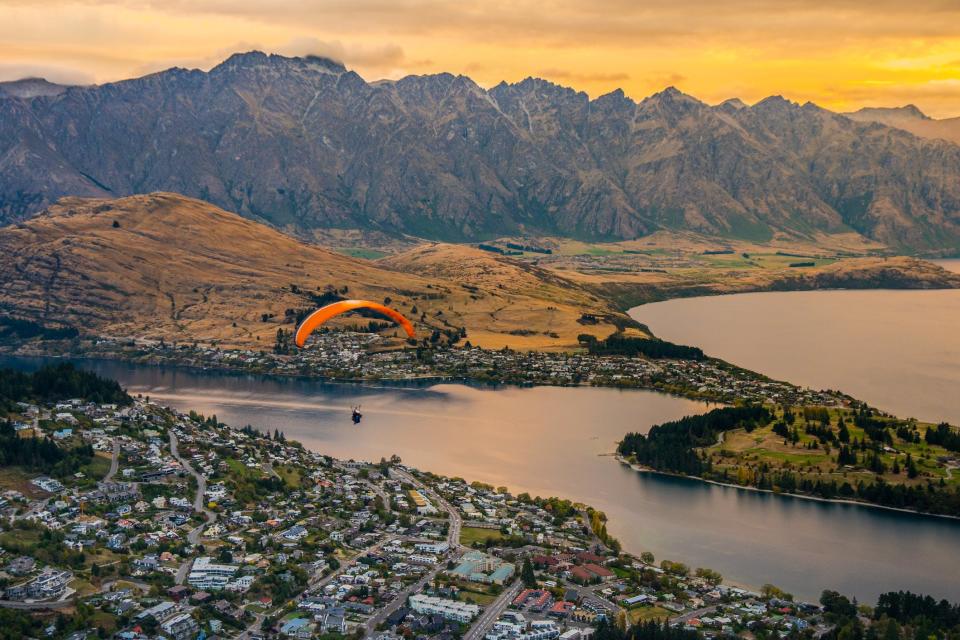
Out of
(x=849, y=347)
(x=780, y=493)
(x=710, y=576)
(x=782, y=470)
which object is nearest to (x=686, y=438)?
(x=782, y=470)

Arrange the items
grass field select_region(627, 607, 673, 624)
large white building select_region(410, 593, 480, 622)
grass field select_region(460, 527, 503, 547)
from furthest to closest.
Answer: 1. grass field select_region(460, 527, 503, 547)
2. grass field select_region(627, 607, 673, 624)
3. large white building select_region(410, 593, 480, 622)

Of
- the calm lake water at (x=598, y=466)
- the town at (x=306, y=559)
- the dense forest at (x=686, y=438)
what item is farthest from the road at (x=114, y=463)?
the dense forest at (x=686, y=438)

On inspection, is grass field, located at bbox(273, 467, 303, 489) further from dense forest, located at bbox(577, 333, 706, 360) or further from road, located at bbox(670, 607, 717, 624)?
dense forest, located at bbox(577, 333, 706, 360)

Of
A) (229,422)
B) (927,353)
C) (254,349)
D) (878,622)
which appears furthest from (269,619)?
(927,353)

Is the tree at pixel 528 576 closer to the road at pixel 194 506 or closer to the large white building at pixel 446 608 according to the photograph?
the large white building at pixel 446 608

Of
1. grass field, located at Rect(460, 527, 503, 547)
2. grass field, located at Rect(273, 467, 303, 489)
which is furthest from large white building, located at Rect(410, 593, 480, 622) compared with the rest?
grass field, located at Rect(273, 467, 303, 489)

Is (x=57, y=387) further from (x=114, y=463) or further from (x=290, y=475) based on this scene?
(x=290, y=475)
